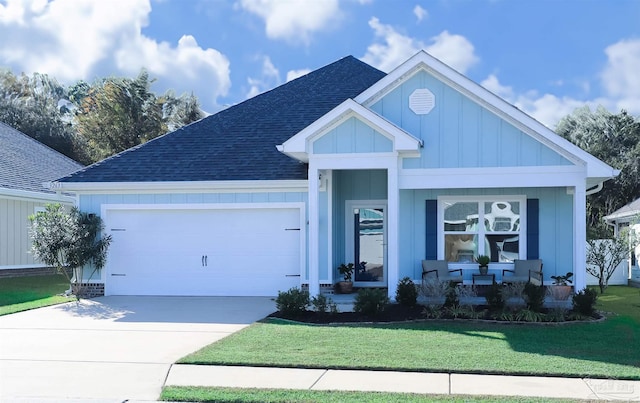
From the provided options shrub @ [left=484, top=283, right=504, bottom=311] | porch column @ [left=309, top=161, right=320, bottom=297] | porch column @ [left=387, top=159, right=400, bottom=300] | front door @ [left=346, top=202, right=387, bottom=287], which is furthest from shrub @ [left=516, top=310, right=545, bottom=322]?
front door @ [left=346, top=202, right=387, bottom=287]

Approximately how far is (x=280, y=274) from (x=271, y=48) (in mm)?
9176

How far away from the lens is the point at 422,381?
21.2ft

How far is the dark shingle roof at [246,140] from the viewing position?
14.5 metres

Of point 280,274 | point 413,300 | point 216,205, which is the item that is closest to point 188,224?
point 216,205

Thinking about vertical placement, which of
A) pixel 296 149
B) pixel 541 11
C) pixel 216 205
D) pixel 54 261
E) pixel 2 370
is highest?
pixel 541 11

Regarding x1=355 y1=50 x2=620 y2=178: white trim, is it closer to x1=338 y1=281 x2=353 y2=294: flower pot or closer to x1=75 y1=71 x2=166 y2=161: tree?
x1=338 y1=281 x2=353 y2=294: flower pot

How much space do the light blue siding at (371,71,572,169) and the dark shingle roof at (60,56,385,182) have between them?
2.89 meters

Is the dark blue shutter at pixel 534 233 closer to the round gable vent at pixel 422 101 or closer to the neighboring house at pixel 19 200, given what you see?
the round gable vent at pixel 422 101

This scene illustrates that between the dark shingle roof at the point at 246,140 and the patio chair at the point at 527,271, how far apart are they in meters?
5.33

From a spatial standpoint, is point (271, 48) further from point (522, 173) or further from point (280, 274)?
point (522, 173)

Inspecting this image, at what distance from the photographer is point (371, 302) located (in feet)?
35.2

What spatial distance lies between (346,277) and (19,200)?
12.0m

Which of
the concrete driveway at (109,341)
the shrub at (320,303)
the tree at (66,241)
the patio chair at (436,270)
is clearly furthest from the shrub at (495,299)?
the tree at (66,241)

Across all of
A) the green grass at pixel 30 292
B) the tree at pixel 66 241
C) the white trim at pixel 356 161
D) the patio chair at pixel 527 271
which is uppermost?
the white trim at pixel 356 161
